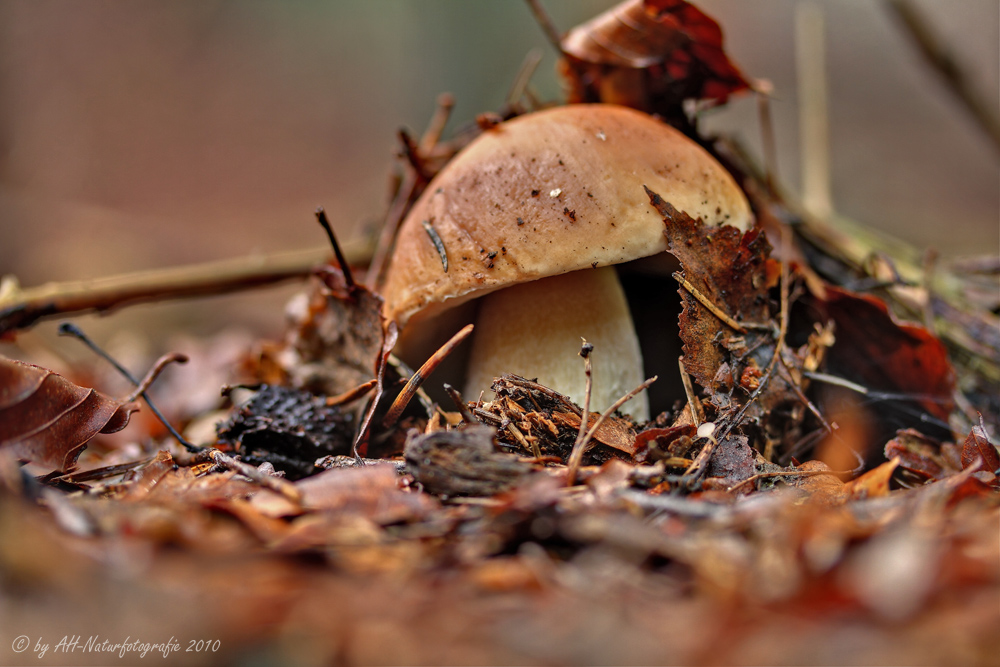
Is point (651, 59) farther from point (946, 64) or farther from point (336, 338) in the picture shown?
point (946, 64)

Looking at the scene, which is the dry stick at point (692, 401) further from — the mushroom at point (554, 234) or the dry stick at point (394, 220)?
the dry stick at point (394, 220)

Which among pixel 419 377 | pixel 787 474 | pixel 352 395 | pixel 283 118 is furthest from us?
pixel 283 118

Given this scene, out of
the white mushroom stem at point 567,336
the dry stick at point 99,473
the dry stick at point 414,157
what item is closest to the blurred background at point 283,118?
the dry stick at point 414,157

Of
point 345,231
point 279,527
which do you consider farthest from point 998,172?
point 279,527

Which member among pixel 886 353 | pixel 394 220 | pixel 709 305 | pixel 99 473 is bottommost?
pixel 886 353

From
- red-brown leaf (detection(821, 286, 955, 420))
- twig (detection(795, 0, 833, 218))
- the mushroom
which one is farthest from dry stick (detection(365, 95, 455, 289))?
twig (detection(795, 0, 833, 218))

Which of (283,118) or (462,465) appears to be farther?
(283,118)

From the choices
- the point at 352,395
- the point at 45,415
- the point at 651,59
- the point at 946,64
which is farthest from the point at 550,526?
the point at 946,64
